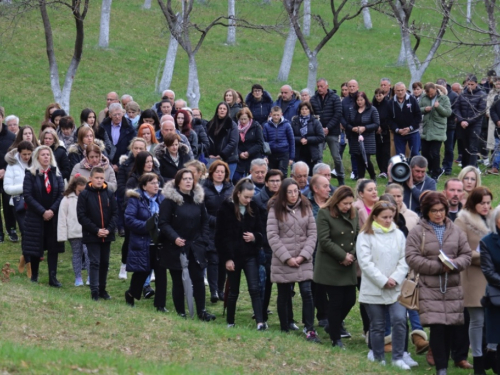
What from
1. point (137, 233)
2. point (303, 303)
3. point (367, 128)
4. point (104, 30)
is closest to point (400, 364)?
point (303, 303)

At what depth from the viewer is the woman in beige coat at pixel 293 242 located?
36.3 feet

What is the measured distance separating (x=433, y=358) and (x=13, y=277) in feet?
21.9

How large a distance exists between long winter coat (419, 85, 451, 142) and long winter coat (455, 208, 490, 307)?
11002 millimetres

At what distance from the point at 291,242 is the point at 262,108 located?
918 centimetres

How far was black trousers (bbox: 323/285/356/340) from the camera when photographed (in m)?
10.8

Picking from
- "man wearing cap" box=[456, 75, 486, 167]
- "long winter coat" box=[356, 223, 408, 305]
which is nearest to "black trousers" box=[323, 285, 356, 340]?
"long winter coat" box=[356, 223, 408, 305]

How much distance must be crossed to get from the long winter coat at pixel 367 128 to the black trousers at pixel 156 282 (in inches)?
347

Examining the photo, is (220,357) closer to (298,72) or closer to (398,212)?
(398,212)

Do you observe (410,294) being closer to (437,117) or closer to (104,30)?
(437,117)

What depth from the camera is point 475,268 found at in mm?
10180

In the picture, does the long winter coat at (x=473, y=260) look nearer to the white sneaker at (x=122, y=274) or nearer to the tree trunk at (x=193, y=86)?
the white sneaker at (x=122, y=274)

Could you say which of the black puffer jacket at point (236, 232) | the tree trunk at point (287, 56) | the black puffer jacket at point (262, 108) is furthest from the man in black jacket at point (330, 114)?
the tree trunk at point (287, 56)

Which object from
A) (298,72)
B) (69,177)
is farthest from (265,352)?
(298,72)

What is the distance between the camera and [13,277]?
44.6 ft
